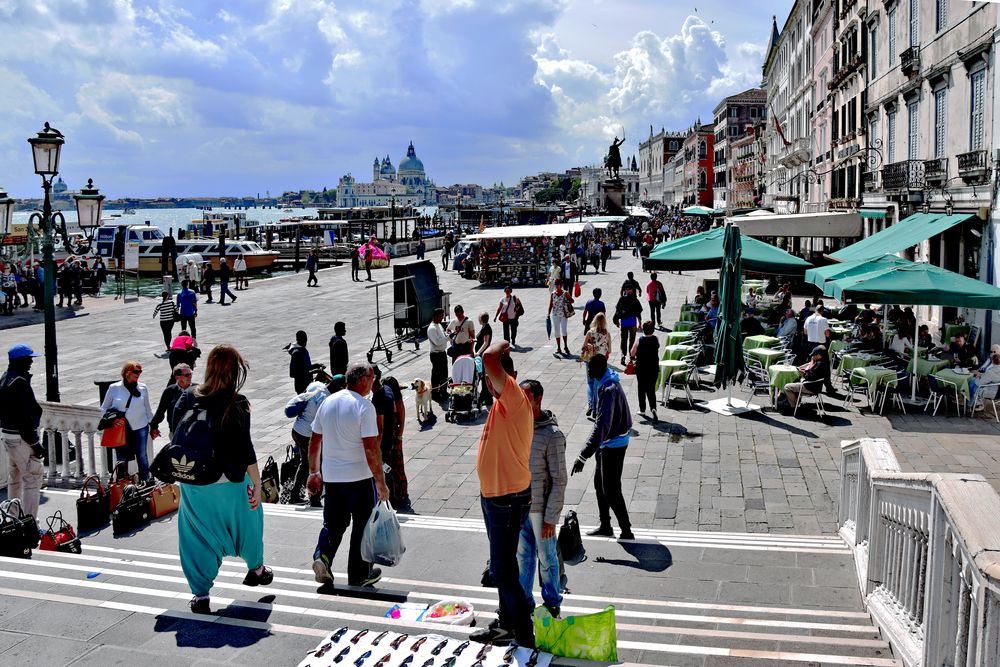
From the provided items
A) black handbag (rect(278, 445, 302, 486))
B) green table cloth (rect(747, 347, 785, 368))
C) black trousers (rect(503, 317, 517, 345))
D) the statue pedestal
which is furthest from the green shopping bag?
the statue pedestal

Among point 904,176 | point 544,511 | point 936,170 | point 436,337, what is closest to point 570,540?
point 544,511

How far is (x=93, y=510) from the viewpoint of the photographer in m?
7.75

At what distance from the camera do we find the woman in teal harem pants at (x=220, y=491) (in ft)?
16.1

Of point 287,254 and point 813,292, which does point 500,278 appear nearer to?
point 813,292

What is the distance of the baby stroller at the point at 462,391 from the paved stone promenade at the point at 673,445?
186 mm

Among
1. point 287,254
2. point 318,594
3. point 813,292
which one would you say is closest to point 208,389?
point 318,594

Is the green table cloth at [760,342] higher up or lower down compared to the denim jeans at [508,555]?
higher up

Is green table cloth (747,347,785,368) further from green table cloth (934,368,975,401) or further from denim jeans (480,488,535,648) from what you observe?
denim jeans (480,488,535,648)

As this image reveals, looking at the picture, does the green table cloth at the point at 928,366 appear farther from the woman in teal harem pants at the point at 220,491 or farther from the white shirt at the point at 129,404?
the woman in teal harem pants at the point at 220,491

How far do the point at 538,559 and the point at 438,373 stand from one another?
27.8 ft

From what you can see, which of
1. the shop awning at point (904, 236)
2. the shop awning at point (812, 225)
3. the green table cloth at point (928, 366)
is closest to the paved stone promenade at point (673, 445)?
the green table cloth at point (928, 366)

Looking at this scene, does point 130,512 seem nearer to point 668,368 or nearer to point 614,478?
point 614,478

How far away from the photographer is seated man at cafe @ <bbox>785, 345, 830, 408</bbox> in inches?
464

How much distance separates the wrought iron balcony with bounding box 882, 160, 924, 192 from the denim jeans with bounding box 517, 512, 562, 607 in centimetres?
1803
